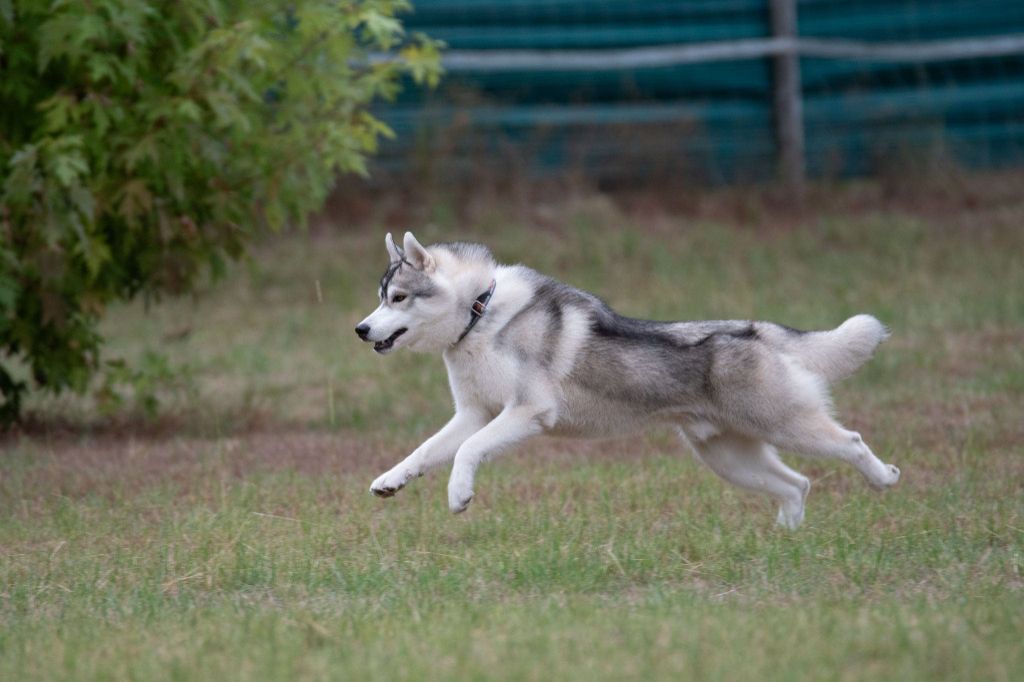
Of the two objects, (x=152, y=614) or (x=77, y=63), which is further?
(x=77, y=63)

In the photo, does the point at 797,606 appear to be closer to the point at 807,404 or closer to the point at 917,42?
the point at 807,404

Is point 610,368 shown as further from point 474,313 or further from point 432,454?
point 432,454

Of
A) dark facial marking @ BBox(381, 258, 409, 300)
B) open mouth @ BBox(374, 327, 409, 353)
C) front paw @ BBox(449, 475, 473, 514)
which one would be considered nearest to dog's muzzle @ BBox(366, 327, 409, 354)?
open mouth @ BBox(374, 327, 409, 353)

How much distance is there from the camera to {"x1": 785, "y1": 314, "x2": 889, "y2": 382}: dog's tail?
237 inches

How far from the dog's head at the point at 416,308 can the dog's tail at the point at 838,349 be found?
4.85ft

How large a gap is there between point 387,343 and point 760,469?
1.75m

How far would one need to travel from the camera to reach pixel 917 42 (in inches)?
600

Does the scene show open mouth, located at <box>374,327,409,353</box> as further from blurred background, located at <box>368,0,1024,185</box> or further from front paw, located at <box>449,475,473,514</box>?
blurred background, located at <box>368,0,1024,185</box>

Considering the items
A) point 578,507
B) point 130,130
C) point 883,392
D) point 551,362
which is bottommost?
point 883,392

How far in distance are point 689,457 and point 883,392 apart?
215cm

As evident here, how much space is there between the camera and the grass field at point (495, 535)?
4223mm

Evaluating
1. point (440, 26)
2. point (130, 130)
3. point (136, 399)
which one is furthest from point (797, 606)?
point (440, 26)

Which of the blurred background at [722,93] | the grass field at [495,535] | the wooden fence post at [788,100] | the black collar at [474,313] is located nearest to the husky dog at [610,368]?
the black collar at [474,313]

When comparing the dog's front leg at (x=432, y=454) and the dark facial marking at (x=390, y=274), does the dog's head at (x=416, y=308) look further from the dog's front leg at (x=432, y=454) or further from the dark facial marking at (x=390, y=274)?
the dog's front leg at (x=432, y=454)
